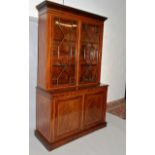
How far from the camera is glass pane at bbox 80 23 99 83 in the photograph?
274 cm

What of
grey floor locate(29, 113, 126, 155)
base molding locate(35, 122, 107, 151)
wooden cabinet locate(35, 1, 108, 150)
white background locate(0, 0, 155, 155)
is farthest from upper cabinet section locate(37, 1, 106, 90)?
white background locate(0, 0, 155, 155)

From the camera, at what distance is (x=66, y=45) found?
2.50 m

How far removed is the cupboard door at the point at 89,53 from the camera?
8.96ft

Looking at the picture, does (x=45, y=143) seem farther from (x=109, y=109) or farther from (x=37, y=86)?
(x=109, y=109)

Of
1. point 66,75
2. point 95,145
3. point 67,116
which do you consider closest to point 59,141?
point 67,116

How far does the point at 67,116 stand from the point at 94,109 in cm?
64

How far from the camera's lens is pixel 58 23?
230cm

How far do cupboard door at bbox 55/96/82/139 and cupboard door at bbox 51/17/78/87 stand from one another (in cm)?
28

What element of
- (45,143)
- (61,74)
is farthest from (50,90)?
(45,143)

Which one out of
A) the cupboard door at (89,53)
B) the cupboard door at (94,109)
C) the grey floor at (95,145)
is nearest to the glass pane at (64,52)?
the cupboard door at (89,53)

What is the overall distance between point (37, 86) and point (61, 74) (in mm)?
464

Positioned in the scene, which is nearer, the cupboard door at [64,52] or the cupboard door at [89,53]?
the cupboard door at [64,52]

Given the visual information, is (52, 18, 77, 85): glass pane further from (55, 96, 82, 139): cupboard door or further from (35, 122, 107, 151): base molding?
(35, 122, 107, 151): base molding
